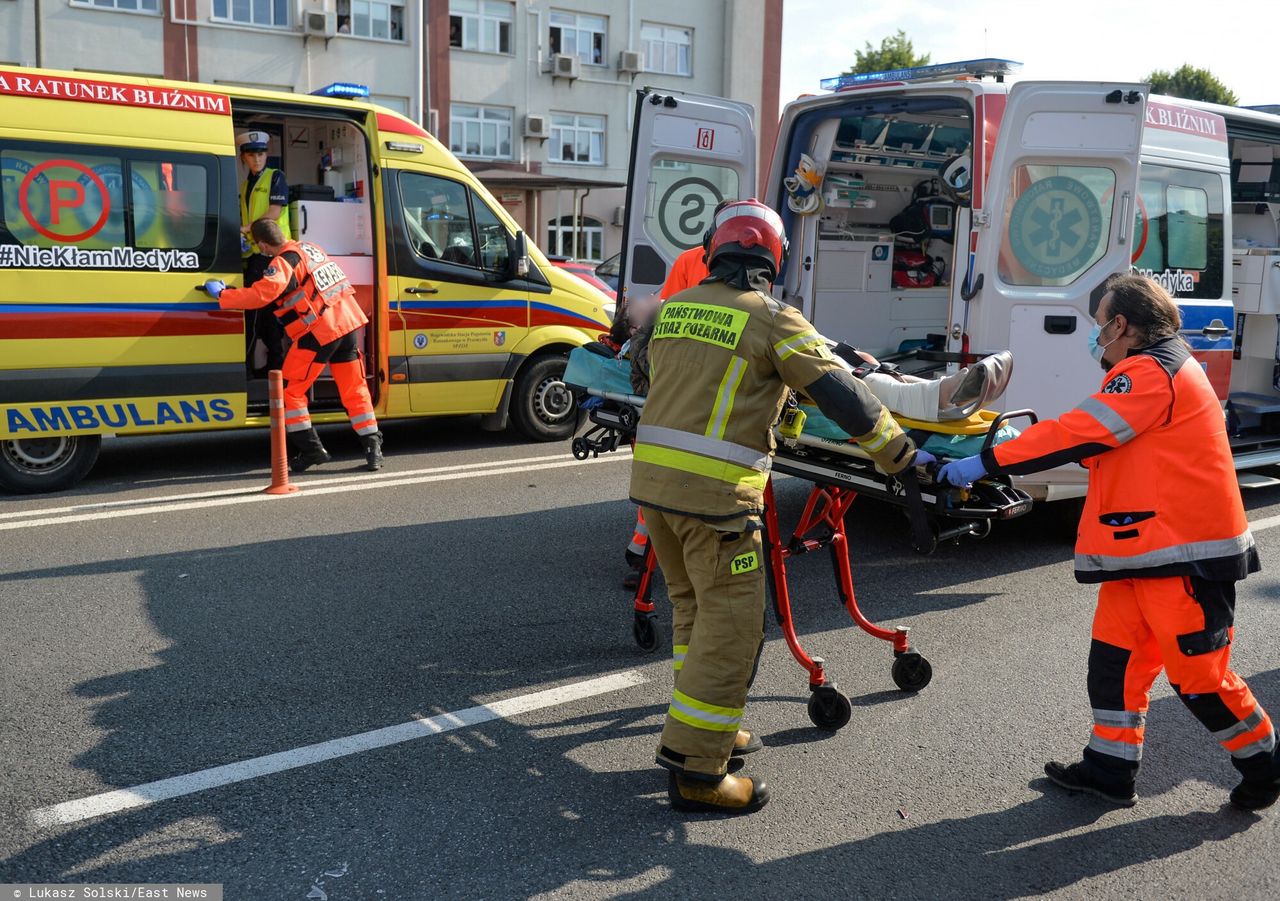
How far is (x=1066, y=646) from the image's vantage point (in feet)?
17.2

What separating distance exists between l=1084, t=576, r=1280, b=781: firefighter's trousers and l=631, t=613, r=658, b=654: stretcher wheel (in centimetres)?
182

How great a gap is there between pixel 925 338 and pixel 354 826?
632 centimetres

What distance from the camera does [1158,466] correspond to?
3.65 metres

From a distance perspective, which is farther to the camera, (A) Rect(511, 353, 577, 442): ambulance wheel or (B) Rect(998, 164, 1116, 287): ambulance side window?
(A) Rect(511, 353, 577, 442): ambulance wheel

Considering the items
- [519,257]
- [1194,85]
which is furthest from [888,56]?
[519,257]

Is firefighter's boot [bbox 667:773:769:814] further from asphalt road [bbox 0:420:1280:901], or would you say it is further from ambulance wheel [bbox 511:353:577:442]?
ambulance wheel [bbox 511:353:577:442]

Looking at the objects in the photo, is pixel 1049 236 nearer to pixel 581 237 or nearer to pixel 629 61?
pixel 629 61

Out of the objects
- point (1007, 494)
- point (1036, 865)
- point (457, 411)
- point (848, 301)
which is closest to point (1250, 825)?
point (1036, 865)

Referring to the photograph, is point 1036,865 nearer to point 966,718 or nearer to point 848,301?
point 966,718

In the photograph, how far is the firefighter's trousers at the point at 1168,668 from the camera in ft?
11.8

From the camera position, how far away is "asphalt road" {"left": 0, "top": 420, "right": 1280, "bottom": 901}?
330 cm

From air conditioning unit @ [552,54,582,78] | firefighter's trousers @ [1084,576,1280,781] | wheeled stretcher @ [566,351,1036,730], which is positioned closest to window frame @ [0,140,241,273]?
wheeled stretcher @ [566,351,1036,730]

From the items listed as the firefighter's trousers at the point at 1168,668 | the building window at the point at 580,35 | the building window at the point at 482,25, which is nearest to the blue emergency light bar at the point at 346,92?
the firefighter's trousers at the point at 1168,668

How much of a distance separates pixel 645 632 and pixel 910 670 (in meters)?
1.11
